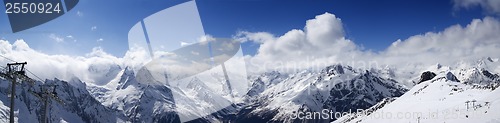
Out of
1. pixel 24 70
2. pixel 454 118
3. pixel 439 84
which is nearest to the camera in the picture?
pixel 24 70

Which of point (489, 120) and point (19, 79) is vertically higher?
point (19, 79)

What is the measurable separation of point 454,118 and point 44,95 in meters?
41.9

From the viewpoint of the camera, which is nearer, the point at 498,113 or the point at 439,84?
the point at 498,113

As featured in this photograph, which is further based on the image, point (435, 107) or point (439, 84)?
point (439, 84)

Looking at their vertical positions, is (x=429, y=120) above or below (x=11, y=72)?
below

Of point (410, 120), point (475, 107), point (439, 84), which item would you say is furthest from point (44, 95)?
point (439, 84)

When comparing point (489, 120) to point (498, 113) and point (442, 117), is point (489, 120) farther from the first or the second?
point (442, 117)

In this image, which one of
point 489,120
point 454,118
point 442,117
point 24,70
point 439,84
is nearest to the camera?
point 489,120

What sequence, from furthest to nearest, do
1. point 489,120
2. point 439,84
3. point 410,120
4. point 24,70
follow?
point 439,84
point 410,120
point 24,70
point 489,120

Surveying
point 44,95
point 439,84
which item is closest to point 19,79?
point 44,95

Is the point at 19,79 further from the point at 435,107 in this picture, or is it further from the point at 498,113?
the point at 435,107

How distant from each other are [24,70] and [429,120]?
129 ft

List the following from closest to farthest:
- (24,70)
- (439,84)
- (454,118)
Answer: (24,70) < (454,118) < (439,84)

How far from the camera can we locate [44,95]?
4712cm
